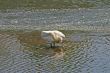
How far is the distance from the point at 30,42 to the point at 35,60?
9.39ft

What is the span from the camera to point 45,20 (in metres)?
23.0

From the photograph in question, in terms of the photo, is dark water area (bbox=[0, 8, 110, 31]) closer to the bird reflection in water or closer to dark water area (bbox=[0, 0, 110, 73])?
dark water area (bbox=[0, 0, 110, 73])

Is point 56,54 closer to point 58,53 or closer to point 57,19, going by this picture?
point 58,53

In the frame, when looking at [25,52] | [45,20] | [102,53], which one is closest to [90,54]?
[102,53]

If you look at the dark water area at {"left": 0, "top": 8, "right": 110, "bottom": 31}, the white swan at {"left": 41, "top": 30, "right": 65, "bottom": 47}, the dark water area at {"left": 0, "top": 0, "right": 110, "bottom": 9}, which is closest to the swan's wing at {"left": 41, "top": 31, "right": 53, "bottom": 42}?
the white swan at {"left": 41, "top": 30, "right": 65, "bottom": 47}

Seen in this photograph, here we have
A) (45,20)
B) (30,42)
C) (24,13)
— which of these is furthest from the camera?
(24,13)

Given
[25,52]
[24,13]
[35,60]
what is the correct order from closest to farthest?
[35,60], [25,52], [24,13]

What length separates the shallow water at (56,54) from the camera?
14031 millimetres

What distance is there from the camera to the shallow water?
46.0ft

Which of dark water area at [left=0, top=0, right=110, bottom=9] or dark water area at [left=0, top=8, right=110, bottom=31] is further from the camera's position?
dark water area at [left=0, top=0, right=110, bottom=9]

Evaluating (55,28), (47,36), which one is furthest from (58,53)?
(55,28)

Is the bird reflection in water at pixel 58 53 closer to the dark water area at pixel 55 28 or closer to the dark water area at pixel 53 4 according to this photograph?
the dark water area at pixel 55 28

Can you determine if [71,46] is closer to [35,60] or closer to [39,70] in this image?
[35,60]

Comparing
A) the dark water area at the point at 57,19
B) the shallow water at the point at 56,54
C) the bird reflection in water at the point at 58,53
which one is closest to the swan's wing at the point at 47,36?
the shallow water at the point at 56,54
